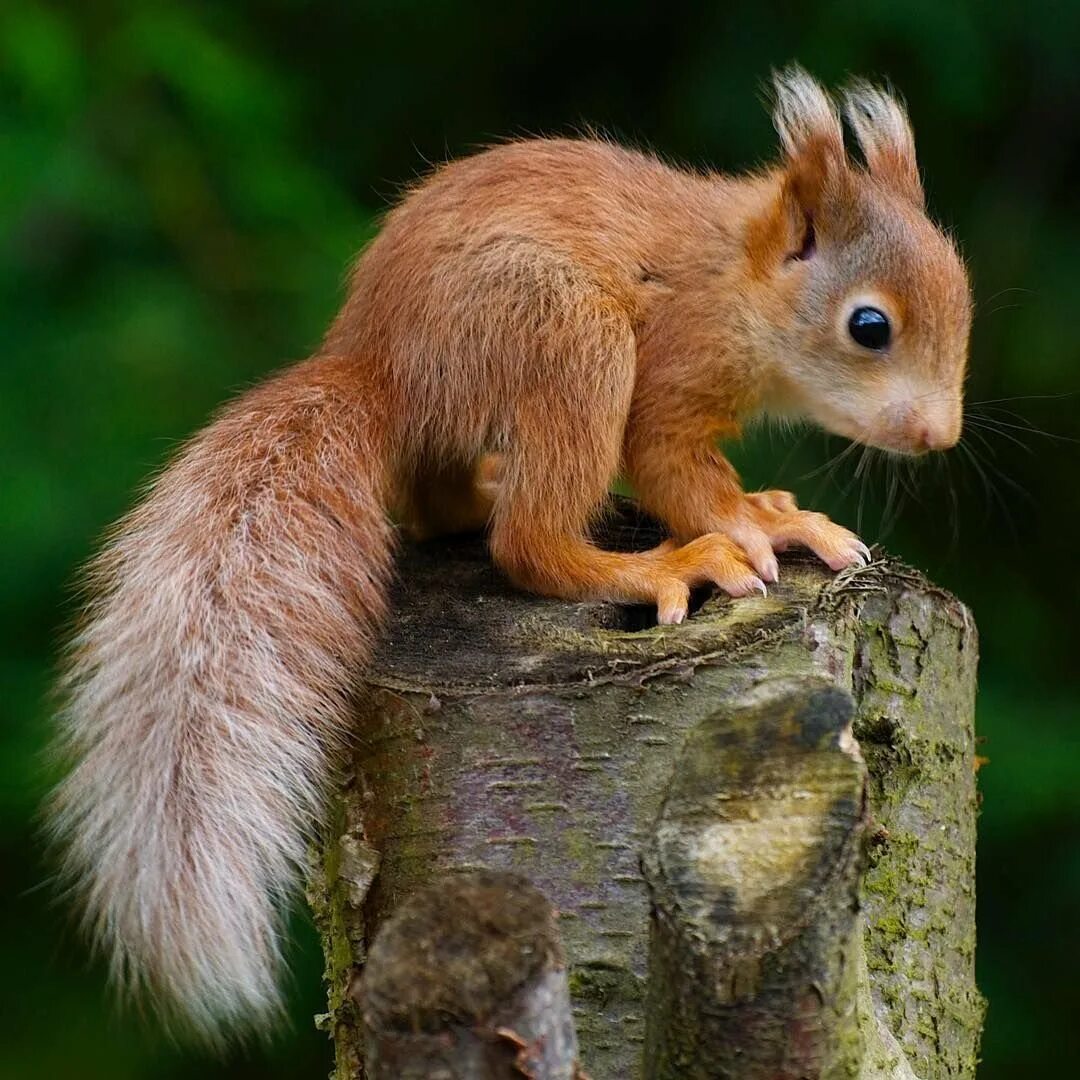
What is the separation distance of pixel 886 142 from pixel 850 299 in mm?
403

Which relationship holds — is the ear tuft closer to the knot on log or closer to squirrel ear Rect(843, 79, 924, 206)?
squirrel ear Rect(843, 79, 924, 206)

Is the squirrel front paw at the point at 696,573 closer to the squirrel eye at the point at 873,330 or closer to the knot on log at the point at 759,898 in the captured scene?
the squirrel eye at the point at 873,330

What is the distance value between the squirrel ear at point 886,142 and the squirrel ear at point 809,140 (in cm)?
9

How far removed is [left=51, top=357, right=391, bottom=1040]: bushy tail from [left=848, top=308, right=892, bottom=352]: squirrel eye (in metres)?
0.82

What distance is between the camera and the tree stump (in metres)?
1.30

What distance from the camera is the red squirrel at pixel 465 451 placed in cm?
192

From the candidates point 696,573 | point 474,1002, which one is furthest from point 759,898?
point 696,573

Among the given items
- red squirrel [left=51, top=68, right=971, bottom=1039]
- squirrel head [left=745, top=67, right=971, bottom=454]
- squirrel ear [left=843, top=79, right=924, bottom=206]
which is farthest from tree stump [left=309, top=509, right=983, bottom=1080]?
squirrel ear [left=843, top=79, right=924, bottom=206]

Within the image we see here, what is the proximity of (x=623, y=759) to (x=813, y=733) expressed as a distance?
572mm

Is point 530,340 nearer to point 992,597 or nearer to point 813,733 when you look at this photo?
point 813,733

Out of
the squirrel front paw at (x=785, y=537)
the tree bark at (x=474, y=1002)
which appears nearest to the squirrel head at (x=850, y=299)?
the squirrel front paw at (x=785, y=537)

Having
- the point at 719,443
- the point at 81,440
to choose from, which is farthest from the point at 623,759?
the point at 81,440

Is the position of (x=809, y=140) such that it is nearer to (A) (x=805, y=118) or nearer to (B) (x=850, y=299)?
(A) (x=805, y=118)

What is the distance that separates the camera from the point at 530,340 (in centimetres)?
240
